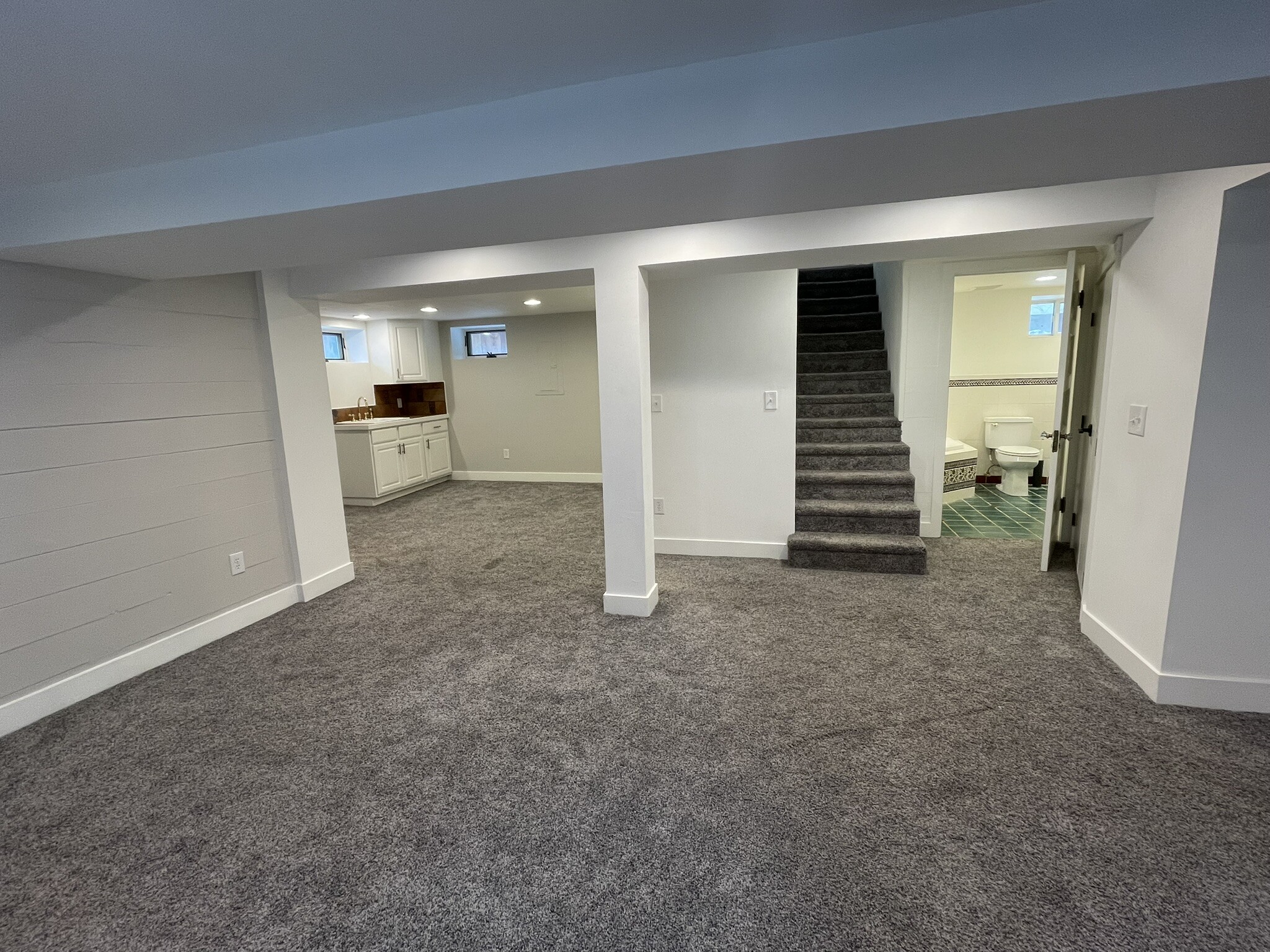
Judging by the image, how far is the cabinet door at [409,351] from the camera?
6637 mm

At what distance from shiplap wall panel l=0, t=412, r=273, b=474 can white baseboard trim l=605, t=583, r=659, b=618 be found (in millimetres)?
2202

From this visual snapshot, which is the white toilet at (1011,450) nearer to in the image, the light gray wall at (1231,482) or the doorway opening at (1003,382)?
the doorway opening at (1003,382)

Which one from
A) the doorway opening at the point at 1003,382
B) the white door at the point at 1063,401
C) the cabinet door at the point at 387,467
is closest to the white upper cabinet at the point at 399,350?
the cabinet door at the point at 387,467

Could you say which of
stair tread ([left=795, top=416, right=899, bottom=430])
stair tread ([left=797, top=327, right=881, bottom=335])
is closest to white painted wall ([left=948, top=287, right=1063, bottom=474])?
stair tread ([left=797, top=327, right=881, bottom=335])

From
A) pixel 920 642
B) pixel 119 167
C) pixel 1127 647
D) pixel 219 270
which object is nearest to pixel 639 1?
pixel 119 167

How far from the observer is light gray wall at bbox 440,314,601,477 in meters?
6.73

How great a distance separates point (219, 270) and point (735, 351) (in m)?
2.84

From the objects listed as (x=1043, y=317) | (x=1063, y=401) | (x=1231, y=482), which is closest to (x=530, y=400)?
(x=1063, y=401)

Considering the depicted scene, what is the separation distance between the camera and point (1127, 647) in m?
2.47

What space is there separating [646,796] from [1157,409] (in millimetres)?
2470

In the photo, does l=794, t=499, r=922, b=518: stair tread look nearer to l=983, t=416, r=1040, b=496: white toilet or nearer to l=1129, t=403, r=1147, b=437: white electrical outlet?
l=1129, t=403, r=1147, b=437: white electrical outlet

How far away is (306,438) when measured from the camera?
3547 mm

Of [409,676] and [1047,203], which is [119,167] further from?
Answer: [1047,203]

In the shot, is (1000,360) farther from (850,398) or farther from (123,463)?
(123,463)
